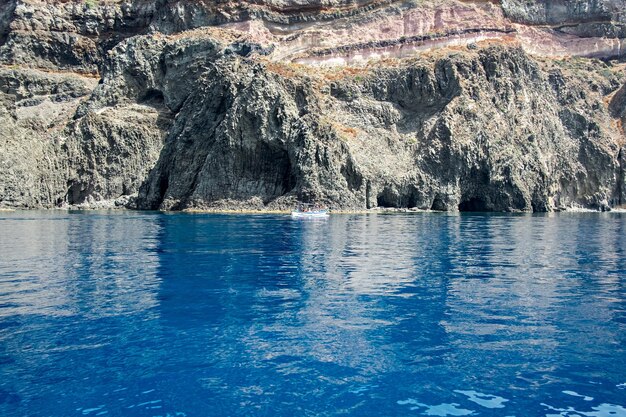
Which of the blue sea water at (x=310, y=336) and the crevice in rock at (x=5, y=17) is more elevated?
the crevice in rock at (x=5, y=17)

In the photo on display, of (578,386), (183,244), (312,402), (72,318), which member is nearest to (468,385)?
(578,386)

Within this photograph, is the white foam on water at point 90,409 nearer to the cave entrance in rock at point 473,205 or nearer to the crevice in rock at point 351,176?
the crevice in rock at point 351,176

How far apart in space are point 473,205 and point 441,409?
122388 mm

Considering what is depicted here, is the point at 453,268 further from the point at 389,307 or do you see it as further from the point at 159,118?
the point at 159,118

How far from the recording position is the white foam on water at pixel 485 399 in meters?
13.1

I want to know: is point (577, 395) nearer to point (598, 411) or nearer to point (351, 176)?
point (598, 411)

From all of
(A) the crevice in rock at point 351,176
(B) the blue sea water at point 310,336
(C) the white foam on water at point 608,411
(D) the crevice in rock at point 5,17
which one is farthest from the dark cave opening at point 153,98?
(C) the white foam on water at point 608,411

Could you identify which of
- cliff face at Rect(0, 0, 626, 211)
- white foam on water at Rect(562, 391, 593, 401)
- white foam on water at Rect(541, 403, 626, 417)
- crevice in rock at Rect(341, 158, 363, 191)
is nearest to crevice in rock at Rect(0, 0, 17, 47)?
cliff face at Rect(0, 0, 626, 211)

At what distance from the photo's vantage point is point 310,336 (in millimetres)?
18812

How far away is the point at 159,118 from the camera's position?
489 ft

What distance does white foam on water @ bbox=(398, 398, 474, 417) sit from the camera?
500 inches

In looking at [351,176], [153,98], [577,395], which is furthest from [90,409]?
[153,98]

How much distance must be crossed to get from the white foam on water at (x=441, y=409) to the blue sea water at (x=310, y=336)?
0.16 ft

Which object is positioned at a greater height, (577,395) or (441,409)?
(577,395)
